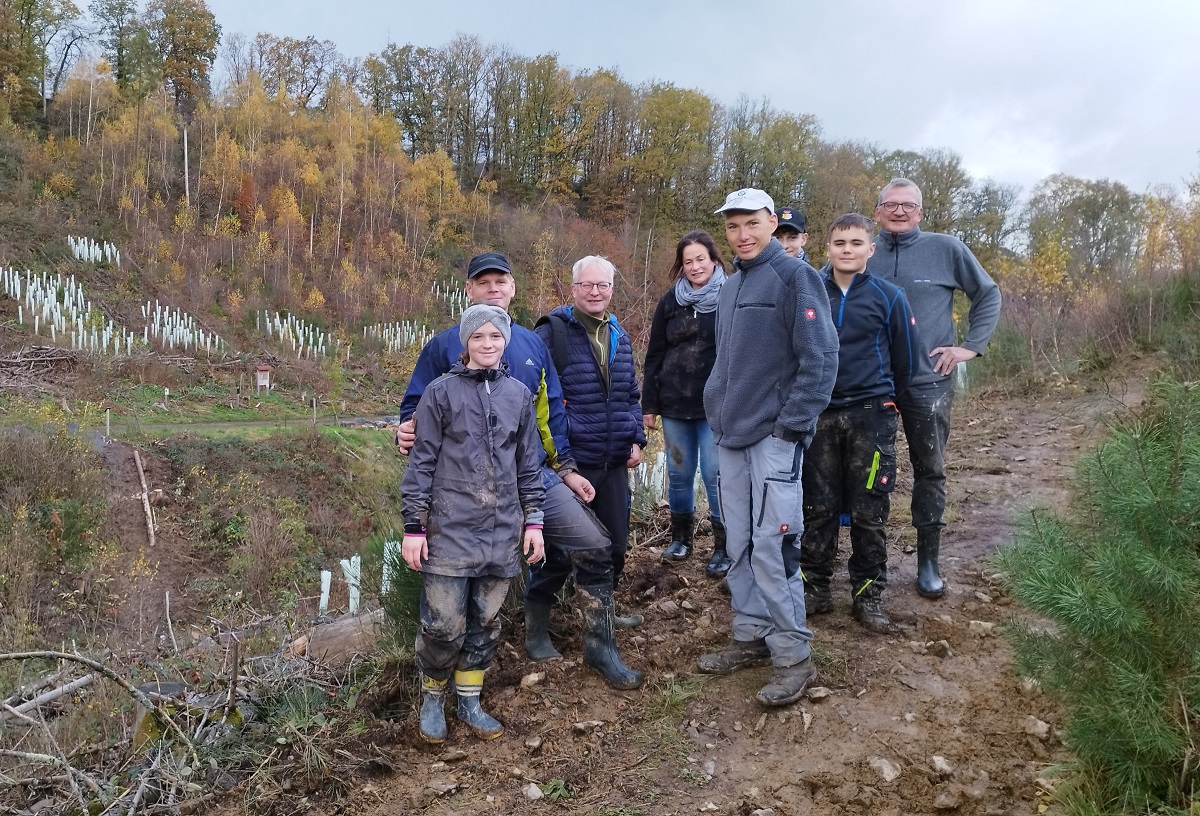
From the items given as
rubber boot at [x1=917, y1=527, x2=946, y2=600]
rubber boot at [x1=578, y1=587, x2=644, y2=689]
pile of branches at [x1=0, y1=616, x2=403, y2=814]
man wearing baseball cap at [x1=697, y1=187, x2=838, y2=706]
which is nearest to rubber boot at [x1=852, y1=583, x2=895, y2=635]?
rubber boot at [x1=917, y1=527, x2=946, y2=600]

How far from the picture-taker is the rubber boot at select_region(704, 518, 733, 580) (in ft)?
14.6

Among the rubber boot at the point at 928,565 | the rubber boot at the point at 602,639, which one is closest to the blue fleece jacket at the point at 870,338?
the rubber boot at the point at 928,565

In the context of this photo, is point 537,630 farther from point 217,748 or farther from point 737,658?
point 217,748

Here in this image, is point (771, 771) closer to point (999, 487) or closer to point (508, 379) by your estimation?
point (508, 379)

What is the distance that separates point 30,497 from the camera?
32.7 ft

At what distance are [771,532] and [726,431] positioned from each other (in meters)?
0.46

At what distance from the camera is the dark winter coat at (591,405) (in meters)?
3.65

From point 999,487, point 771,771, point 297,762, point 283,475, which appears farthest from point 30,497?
point 999,487

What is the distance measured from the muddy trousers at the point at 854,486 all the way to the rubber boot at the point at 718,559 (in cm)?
74

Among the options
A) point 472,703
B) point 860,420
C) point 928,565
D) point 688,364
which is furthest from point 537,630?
point 928,565

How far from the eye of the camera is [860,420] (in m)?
3.53

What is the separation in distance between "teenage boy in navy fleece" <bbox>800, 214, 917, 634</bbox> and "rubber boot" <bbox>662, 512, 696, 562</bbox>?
1211 mm

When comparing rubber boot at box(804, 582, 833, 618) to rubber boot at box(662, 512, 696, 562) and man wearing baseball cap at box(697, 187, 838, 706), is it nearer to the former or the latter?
man wearing baseball cap at box(697, 187, 838, 706)

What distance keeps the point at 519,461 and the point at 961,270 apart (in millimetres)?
2663
